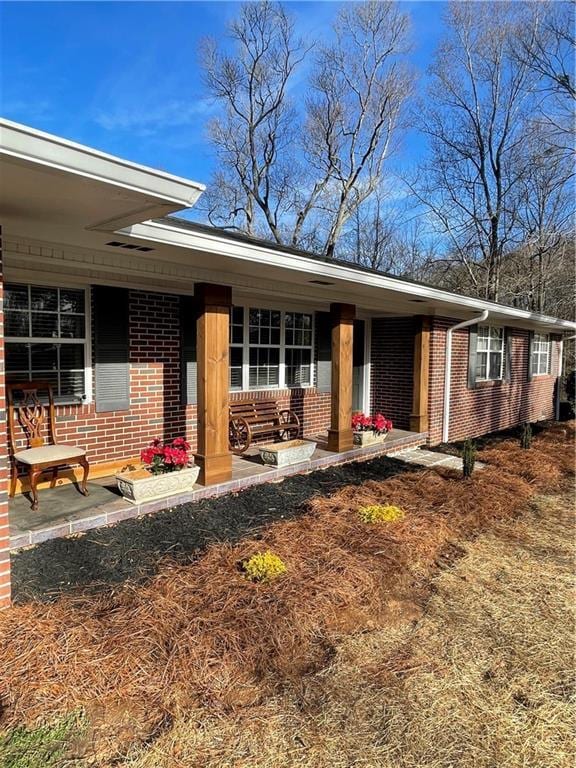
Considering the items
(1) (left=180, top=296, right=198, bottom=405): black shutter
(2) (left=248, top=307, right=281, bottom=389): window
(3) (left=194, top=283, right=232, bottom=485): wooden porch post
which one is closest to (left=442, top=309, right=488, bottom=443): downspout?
(2) (left=248, top=307, right=281, bottom=389): window

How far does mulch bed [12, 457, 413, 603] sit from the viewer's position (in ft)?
11.2

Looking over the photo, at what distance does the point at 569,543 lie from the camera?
15.4ft

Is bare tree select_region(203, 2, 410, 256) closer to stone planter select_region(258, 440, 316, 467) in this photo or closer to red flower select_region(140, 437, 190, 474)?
stone planter select_region(258, 440, 316, 467)

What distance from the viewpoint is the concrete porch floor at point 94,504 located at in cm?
405

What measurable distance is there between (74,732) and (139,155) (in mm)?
16864

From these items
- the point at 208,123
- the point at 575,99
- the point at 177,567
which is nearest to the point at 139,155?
the point at 208,123

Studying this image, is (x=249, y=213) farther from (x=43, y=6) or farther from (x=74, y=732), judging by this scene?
(x=74, y=732)

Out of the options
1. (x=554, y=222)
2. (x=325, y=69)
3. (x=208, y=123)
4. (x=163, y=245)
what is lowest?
(x=163, y=245)

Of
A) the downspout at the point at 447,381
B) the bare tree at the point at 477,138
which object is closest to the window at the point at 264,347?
the downspout at the point at 447,381

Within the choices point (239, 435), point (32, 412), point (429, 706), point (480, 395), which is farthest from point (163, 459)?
point (480, 395)

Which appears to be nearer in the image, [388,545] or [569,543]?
[388,545]

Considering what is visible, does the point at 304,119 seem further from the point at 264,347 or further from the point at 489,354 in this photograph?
the point at 264,347

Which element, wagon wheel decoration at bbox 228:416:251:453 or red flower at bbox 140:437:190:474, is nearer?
red flower at bbox 140:437:190:474

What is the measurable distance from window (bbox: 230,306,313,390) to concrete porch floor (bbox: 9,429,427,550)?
1.39m
